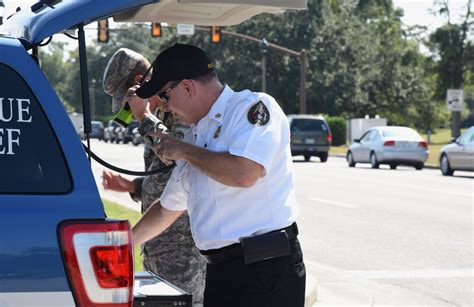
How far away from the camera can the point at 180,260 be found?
4.91 metres

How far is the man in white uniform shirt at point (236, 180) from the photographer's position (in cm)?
374

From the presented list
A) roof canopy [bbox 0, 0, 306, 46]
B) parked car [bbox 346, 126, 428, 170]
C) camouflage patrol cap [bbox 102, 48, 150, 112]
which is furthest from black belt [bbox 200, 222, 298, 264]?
parked car [bbox 346, 126, 428, 170]

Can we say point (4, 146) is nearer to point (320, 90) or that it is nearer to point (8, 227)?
point (8, 227)

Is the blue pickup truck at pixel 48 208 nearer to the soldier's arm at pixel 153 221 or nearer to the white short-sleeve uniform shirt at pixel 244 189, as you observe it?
the white short-sleeve uniform shirt at pixel 244 189

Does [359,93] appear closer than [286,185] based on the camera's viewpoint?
No

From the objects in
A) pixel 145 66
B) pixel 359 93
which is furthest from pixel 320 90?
pixel 145 66

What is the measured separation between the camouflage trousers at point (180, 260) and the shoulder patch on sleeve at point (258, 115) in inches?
50.0

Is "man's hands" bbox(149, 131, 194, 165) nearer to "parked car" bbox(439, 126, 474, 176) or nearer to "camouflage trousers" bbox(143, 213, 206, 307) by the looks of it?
"camouflage trousers" bbox(143, 213, 206, 307)

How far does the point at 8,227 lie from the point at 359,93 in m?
63.4

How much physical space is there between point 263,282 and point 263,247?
0.48 feet

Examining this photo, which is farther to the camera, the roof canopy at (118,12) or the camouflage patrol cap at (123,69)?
the camouflage patrol cap at (123,69)

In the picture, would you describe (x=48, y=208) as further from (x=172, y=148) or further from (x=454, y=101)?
(x=454, y=101)

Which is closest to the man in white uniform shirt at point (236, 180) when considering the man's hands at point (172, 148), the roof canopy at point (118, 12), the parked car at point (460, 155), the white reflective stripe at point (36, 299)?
the man's hands at point (172, 148)

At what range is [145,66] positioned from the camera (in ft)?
16.3
